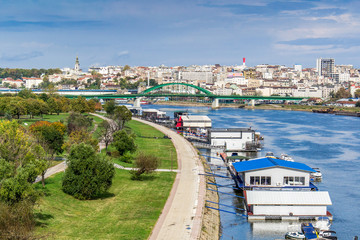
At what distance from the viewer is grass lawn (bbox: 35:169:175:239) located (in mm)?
12445

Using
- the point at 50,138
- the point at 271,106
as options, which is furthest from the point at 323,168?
the point at 271,106

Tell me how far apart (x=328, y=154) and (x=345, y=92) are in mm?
78542

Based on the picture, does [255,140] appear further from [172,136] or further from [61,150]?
[61,150]

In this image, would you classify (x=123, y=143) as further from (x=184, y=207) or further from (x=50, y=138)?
(x=184, y=207)

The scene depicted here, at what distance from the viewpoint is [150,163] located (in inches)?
773

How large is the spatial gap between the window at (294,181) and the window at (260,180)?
66 centimetres

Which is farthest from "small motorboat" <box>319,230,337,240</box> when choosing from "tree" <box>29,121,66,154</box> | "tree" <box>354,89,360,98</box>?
"tree" <box>354,89,360,98</box>

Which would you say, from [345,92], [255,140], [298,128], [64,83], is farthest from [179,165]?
[64,83]

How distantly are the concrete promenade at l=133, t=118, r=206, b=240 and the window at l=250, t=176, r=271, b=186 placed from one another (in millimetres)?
1954

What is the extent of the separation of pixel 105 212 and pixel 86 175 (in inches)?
68.8

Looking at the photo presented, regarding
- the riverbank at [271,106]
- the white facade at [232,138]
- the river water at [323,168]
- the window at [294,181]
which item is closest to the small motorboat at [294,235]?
the river water at [323,168]

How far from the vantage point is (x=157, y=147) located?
96.9ft

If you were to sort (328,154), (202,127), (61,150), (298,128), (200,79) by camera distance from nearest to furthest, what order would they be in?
(61,150), (328,154), (202,127), (298,128), (200,79)

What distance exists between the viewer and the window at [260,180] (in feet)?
62.9
